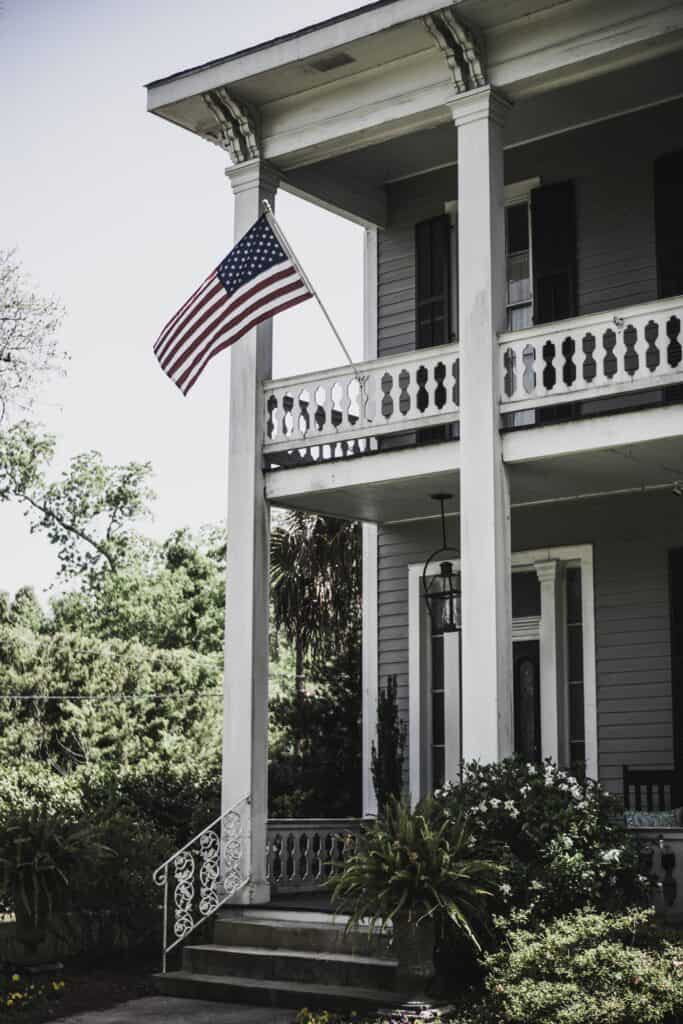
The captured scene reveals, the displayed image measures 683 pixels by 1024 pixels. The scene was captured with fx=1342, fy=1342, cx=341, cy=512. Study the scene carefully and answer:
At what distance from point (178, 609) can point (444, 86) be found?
26.5 metres

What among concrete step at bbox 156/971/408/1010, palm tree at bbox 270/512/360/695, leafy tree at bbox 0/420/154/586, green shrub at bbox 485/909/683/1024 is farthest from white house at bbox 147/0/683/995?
leafy tree at bbox 0/420/154/586

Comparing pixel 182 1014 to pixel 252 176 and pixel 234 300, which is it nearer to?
pixel 234 300

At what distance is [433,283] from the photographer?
14.5 metres

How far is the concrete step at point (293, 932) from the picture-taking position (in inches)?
405

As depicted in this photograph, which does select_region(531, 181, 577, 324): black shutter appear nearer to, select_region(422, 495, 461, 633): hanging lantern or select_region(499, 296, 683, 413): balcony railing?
select_region(499, 296, 683, 413): balcony railing

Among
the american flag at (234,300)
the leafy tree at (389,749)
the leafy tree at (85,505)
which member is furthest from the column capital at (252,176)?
the leafy tree at (85,505)

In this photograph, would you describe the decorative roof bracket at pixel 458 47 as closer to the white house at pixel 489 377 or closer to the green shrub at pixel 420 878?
the white house at pixel 489 377

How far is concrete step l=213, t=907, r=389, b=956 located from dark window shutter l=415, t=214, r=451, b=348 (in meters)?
6.19

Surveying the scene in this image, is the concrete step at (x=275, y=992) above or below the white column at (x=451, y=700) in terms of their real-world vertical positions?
below

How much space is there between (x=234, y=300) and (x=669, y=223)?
4.25 m

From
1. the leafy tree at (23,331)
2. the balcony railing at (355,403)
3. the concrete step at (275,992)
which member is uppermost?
the leafy tree at (23,331)

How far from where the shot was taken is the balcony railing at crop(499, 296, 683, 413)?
34.2 ft

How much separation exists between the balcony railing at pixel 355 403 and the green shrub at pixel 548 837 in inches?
126

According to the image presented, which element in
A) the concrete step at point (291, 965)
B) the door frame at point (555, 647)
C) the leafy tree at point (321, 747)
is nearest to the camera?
the concrete step at point (291, 965)
